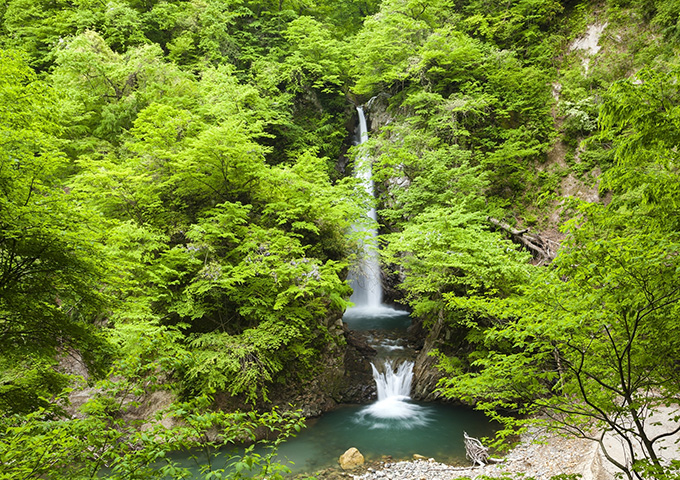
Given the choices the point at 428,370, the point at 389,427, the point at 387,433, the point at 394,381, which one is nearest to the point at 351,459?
the point at 387,433

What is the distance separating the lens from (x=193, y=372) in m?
7.57

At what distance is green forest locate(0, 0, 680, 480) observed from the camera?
3.04 metres

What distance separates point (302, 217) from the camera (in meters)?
10.6

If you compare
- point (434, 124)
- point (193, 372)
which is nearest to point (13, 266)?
point (193, 372)

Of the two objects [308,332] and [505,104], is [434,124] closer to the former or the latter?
[505,104]

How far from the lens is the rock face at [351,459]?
743 cm

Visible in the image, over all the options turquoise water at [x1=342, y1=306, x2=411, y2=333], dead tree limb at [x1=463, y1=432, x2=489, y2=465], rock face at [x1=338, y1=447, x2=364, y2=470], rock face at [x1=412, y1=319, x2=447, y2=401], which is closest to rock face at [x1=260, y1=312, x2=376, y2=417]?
rock face at [x1=412, y1=319, x2=447, y2=401]

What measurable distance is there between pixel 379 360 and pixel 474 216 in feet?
18.8

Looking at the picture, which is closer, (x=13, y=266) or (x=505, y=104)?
(x=13, y=266)

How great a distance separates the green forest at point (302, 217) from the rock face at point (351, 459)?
1.63 metres

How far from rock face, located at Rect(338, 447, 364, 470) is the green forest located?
1.63 m

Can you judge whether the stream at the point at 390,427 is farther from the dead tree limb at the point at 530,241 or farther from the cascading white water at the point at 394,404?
the dead tree limb at the point at 530,241

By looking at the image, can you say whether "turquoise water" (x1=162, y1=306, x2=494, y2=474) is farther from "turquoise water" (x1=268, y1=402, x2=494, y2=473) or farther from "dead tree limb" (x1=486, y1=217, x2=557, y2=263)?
"dead tree limb" (x1=486, y1=217, x2=557, y2=263)

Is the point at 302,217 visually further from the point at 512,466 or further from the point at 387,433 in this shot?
the point at 512,466
